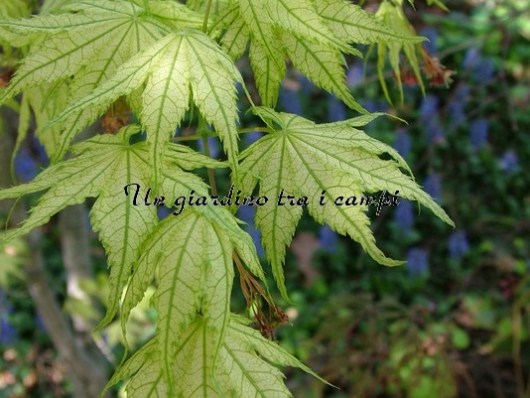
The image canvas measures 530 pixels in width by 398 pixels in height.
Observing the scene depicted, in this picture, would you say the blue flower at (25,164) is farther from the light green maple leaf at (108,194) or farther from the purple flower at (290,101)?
the light green maple leaf at (108,194)

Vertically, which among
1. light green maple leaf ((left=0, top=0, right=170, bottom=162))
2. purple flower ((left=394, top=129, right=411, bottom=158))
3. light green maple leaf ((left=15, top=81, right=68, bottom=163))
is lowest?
purple flower ((left=394, top=129, right=411, bottom=158))

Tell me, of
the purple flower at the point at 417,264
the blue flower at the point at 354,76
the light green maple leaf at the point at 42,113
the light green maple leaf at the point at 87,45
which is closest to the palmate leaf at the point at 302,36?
the light green maple leaf at the point at 87,45

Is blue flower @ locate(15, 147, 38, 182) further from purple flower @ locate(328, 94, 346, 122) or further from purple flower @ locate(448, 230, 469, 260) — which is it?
purple flower @ locate(448, 230, 469, 260)

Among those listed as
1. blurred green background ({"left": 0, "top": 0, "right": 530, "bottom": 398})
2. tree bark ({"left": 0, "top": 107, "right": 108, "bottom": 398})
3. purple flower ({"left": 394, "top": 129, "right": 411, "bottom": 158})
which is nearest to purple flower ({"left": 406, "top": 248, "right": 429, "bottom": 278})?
blurred green background ({"left": 0, "top": 0, "right": 530, "bottom": 398})

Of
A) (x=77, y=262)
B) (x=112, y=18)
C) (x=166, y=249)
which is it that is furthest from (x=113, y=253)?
(x=77, y=262)

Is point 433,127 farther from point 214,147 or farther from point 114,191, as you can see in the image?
point 114,191

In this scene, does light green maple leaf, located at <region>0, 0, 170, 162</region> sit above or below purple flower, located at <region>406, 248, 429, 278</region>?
above

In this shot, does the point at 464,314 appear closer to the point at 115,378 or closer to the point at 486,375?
the point at 486,375
